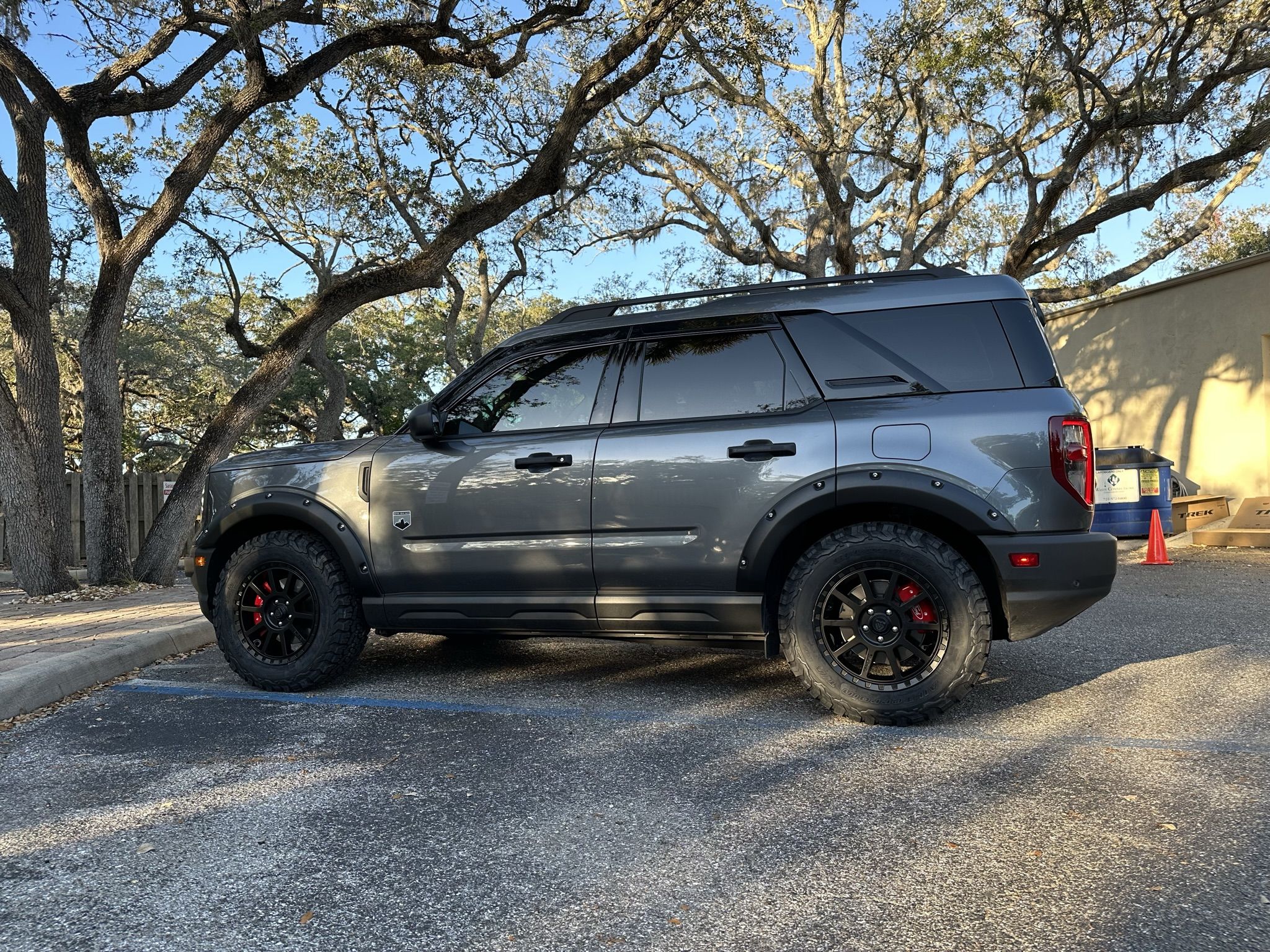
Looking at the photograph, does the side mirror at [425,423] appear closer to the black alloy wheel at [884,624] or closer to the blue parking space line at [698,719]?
the blue parking space line at [698,719]

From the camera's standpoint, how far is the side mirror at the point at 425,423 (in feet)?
16.4

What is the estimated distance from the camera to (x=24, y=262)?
406 inches

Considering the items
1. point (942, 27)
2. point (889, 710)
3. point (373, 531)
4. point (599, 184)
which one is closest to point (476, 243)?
point (599, 184)

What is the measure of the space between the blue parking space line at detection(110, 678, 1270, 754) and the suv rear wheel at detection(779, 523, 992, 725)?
126mm

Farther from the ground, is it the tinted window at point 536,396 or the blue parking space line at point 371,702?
the tinted window at point 536,396

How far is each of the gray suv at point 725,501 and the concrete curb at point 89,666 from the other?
900mm

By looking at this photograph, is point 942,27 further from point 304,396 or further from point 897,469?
point 304,396

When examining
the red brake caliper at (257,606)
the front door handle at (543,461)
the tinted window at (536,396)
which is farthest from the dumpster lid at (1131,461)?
the red brake caliper at (257,606)

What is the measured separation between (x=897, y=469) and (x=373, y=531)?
2771 millimetres

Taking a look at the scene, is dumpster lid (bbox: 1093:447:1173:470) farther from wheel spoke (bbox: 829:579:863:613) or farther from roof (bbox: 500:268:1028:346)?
wheel spoke (bbox: 829:579:863:613)

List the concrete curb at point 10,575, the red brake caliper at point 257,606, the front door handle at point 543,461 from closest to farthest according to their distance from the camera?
the front door handle at point 543,461
the red brake caliper at point 257,606
the concrete curb at point 10,575

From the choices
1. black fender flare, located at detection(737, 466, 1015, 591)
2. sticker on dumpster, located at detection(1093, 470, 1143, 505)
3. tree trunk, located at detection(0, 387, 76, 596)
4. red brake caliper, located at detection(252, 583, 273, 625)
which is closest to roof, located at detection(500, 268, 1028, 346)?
black fender flare, located at detection(737, 466, 1015, 591)

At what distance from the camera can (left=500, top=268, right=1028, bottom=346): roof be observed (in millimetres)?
4500

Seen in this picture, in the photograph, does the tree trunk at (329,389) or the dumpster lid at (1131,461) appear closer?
the dumpster lid at (1131,461)
